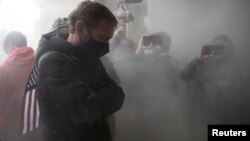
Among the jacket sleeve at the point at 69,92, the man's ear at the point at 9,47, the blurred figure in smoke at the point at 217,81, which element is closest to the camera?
the jacket sleeve at the point at 69,92

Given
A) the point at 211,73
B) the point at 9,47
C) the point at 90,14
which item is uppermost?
the point at 90,14

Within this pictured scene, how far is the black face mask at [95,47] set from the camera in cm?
90

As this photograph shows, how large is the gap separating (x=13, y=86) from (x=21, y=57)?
0.41ft

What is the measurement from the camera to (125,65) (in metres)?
1.26

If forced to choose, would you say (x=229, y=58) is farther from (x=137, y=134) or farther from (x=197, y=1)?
(x=137, y=134)

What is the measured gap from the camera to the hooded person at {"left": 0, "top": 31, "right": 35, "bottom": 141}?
1.27 metres

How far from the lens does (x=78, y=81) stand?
838 millimetres

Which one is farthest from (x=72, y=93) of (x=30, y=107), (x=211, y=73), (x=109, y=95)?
(x=211, y=73)

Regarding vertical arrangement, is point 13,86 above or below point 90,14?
below

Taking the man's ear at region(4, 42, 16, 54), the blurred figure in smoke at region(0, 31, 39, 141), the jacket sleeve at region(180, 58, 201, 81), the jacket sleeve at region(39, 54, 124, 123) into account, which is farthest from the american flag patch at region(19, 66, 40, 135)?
the jacket sleeve at region(180, 58, 201, 81)

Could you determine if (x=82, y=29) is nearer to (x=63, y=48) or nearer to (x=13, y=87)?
(x=63, y=48)

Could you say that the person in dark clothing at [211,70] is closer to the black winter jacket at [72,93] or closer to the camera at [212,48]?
the camera at [212,48]

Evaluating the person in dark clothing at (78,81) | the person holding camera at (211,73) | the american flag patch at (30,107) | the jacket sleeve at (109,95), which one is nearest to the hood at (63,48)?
the person in dark clothing at (78,81)

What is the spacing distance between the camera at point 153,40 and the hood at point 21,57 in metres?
0.47
